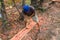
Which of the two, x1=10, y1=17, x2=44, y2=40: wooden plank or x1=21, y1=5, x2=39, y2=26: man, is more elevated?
x1=21, y1=5, x2=39, y2=26: man

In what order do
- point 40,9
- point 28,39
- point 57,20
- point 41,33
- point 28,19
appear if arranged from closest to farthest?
point 28,39
point 41,33
point 28,19
point 57,20
point 40,9

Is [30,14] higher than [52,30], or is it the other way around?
[30,14]

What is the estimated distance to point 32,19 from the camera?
7.31 metres

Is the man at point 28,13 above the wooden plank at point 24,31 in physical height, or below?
above

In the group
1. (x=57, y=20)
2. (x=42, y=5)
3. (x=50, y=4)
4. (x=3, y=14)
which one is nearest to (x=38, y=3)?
(x=42, y=5)

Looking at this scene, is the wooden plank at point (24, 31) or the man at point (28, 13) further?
the man at point (28, 13)

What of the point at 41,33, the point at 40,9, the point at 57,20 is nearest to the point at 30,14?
the point at 41,33

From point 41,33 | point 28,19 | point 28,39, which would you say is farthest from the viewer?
point 28,19

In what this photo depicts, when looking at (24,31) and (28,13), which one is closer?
(24,31)

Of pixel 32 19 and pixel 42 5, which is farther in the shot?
pixel 42 5

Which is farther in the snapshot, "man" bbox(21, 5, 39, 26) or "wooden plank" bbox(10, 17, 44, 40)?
"man" bbox(21, 5, 39, 26)

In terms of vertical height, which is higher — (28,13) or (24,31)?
(28,13)

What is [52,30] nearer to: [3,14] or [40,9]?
[3,14]

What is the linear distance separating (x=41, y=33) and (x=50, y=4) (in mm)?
4686
